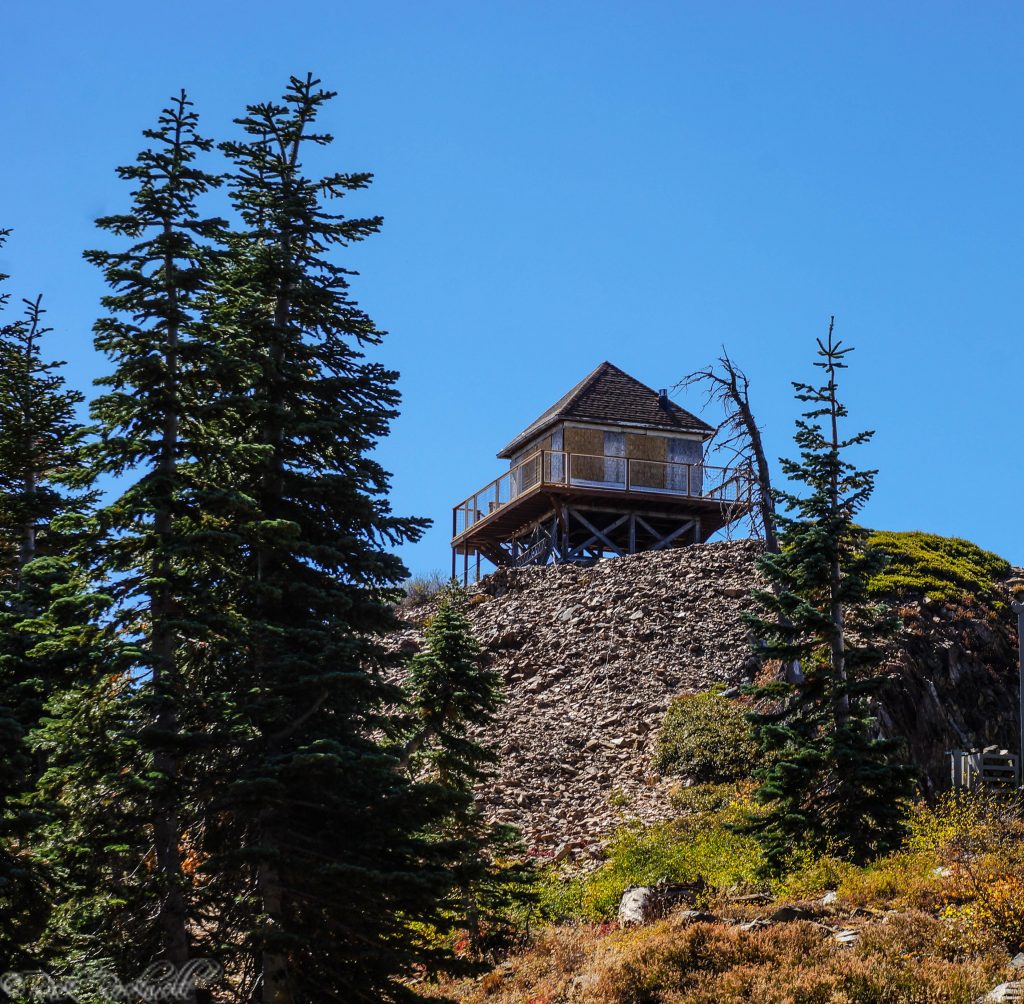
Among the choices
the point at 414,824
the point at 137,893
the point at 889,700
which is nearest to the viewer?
the point at 137,893

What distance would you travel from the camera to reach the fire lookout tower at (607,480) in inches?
1855

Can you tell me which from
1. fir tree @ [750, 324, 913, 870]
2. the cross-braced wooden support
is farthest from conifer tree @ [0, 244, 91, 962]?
the cross-braced wooden support

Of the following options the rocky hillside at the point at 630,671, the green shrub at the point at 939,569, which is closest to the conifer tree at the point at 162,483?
the rocky hillside at the point at 630,671

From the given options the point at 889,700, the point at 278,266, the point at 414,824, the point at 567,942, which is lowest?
the point at 567,942

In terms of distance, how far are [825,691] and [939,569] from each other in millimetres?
14950

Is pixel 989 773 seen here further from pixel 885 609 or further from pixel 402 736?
pixel 402 736

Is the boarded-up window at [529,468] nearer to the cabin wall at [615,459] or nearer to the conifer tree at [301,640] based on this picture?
the cabin wall at [615,459]

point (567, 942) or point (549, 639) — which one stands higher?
point (549, 639)

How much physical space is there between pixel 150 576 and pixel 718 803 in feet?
49.0

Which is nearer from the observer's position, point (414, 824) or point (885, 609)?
point (414, 824)

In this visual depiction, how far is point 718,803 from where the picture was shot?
1119 inches

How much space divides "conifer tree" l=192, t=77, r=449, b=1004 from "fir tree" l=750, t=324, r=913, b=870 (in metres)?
6.96

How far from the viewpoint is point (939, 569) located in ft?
121

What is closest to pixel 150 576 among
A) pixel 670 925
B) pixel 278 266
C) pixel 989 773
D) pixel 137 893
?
pixel 137 893
